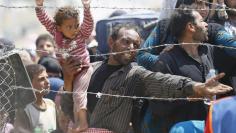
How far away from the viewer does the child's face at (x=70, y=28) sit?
5.68m

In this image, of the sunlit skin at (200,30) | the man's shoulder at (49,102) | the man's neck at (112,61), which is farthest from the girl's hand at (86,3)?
the man's shoulder at (49,102)

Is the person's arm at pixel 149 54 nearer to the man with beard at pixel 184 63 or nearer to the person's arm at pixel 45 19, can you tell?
the man with beard at pixel 184 63

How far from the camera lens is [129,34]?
570 cm

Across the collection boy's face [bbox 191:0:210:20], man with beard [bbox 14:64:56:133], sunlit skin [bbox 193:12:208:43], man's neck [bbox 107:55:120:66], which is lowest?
man with beard [bbox 14:64:56:133]

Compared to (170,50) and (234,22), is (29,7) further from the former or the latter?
(234,22)

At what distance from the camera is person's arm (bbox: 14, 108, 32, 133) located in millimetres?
5745

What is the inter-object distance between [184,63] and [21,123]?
1.33 meters

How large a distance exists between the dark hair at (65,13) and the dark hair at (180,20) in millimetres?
654

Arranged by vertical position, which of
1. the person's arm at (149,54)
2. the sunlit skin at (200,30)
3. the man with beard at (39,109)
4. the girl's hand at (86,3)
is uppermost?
the girl's hand at (86,3)

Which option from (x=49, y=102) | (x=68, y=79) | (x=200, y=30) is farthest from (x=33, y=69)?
(x=200, y=30)

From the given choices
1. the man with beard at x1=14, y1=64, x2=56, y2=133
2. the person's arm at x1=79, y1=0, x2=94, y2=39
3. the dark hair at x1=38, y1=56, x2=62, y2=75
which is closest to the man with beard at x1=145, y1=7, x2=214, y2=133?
the person's arm at x1=79, y1=0, x2=94, y2=39

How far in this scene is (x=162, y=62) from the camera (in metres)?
5.40

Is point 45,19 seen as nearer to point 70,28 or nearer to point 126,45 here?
point 70,28

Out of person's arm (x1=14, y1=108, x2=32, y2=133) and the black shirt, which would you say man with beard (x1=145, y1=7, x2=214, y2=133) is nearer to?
the black shirt
